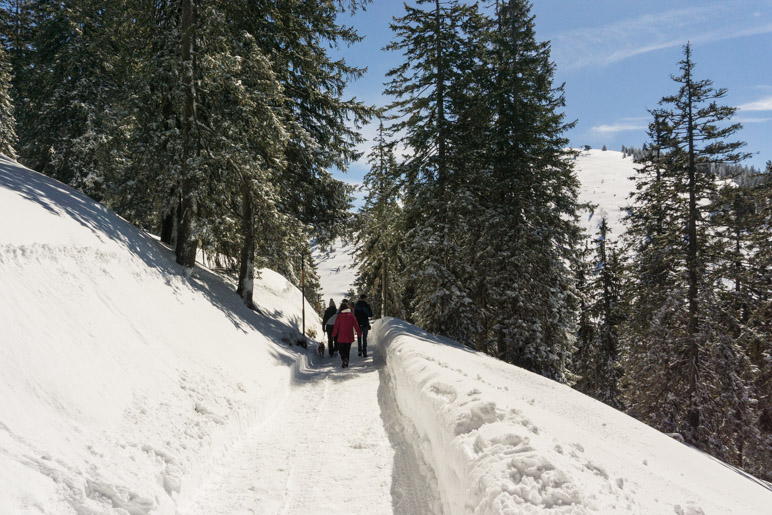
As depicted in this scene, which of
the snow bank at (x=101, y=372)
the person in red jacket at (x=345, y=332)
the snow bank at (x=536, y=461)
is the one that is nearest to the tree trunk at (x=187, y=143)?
the snow bank at (x=101, y=372)

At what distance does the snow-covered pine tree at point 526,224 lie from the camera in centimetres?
1559

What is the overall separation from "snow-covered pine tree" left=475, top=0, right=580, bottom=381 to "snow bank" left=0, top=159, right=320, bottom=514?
Result: 9.44 meters

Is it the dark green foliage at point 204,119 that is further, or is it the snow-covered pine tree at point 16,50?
the snow-covered pine tree at point 16,50

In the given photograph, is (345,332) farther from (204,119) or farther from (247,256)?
(204,119)

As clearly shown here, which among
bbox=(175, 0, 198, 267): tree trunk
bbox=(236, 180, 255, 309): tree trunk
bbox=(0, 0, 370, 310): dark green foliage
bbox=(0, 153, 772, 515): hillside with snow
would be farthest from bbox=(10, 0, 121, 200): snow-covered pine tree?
bbox=(0, 153, 772, 515): hillside with snow

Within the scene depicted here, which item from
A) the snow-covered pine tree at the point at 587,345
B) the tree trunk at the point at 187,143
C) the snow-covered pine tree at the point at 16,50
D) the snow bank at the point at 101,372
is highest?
the snow-covered pine tree at the point at 16,50

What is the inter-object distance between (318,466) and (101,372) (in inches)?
111

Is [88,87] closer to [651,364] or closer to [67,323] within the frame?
[67,323]

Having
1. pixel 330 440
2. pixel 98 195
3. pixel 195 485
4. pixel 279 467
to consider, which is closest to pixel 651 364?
pixel 330 440

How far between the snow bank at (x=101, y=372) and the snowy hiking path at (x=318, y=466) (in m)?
0.28

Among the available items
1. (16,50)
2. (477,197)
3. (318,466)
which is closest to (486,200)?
(477,197)

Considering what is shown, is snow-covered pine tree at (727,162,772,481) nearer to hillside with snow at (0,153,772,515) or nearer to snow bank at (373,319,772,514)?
hillside with snow at (0,153,772,515)

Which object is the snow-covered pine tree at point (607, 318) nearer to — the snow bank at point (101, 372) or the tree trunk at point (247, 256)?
the tree trunk at point (247, 256)

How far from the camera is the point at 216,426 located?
220 inches
